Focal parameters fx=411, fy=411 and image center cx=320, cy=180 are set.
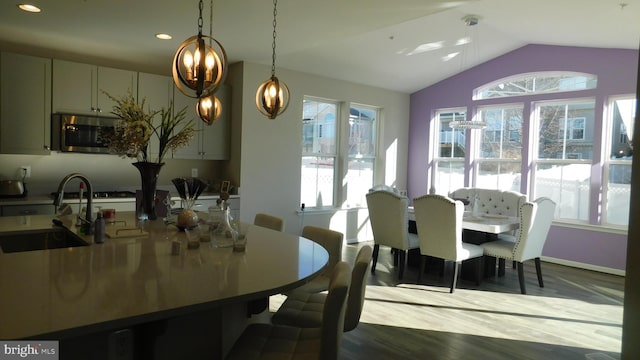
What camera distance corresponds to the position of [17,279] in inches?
56.6

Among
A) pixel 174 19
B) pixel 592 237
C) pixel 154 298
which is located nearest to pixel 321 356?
pixel 154 298

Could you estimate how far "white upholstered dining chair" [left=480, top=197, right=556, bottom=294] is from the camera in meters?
4.18

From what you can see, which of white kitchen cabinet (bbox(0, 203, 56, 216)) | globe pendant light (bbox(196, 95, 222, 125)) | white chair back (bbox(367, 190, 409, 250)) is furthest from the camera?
white chair back (bbox(367, 190, 409, 250))

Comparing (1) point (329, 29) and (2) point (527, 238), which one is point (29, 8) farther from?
(2) point (527, 238)

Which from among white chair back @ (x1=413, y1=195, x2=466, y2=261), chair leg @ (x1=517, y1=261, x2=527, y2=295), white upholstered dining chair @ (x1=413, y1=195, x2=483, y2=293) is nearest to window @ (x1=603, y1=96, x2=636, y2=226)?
chair leg @ (x1=517, y1=261, x2=527, y2=295)

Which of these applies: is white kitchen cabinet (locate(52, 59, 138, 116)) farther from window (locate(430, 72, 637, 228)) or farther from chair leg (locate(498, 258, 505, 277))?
window (locate(430, 72, 637, 228))

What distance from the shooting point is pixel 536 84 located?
605 centimetres

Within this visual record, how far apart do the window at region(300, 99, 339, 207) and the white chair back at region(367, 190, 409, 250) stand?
1498mm

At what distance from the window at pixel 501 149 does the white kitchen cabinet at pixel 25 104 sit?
5.95 meters

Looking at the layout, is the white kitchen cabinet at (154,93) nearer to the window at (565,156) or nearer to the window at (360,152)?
the window at (360,152)

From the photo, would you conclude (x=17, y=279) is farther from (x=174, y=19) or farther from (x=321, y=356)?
(x=174, y=19)

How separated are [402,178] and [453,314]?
4.07 m

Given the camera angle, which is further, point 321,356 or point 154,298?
point 321,356

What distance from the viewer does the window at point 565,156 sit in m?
5.58
